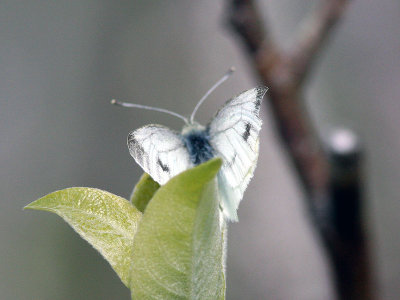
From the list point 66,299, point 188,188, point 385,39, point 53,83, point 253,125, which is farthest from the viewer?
point 53,83

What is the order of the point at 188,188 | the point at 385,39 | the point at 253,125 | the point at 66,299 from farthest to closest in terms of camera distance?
the point at 66,299
the point at 385,39
the point at 253,125
the point at 188,188

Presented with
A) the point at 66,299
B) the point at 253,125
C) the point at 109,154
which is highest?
the point at 253,125

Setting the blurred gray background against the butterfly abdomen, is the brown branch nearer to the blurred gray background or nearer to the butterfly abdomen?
the butterfly abdomen

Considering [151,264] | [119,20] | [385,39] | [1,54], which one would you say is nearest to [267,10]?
[385,39]

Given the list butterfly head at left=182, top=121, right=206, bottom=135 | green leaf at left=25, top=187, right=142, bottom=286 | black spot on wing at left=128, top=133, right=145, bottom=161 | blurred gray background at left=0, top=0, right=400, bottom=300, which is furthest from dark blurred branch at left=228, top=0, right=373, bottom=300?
blurred gray background at left=0, top=0, right=400, bottom=300

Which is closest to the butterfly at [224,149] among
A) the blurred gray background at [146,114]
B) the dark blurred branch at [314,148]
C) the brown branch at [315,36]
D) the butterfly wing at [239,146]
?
the butterfly wing at [239,146]

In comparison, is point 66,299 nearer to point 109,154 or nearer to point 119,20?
point 109,154

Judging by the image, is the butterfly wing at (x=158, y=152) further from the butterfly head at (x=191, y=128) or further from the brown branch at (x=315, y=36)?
the brown branch at (x=315, y=36)

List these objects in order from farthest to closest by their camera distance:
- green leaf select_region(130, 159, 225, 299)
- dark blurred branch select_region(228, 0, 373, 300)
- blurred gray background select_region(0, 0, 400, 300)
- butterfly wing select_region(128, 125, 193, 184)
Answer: blurred gray background select_region(0, 0, 400, 300) < dark blurred branch select_region(228, 0, 373, 300) < butterfly wing select_region(128, 125, 193, 184) < green leaf select_region(130, 159, 225, 299)
